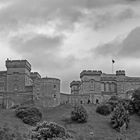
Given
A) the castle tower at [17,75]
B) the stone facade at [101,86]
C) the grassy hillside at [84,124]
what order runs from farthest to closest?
the stone facade at [101,86], the castle tower at [17,75], the grassy hillside at [84,124]

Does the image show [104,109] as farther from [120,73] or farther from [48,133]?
[48,133]

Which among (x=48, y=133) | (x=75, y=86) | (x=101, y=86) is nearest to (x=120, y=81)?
(x=101, y=86)

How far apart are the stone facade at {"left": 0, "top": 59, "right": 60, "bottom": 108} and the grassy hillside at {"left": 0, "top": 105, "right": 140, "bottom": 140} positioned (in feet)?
12.0

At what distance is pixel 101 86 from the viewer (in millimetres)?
102875

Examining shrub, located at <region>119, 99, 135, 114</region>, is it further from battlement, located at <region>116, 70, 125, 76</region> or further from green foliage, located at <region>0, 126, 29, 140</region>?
green foliage, located at <region>0, 126, 29, 140</region>

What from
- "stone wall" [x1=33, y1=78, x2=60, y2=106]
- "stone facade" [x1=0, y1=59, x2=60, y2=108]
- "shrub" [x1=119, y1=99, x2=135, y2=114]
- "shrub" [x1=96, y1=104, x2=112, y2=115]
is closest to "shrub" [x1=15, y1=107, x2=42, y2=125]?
"stone wall" [x1=33, y1=78, x2=60, y2=106]

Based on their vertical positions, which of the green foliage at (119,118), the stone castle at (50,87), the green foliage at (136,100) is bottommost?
the green foliage at (119,118)

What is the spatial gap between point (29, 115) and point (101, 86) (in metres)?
25.6

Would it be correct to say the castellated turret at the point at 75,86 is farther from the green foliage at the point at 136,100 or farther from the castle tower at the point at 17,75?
the green foliage at the point at 136,100

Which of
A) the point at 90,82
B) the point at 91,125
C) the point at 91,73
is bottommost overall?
the point at 91,125

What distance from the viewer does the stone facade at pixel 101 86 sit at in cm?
9962

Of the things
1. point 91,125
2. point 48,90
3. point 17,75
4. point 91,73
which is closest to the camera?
point 91,125

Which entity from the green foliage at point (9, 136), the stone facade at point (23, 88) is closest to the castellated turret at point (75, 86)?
the stone facade at point (23, 88)

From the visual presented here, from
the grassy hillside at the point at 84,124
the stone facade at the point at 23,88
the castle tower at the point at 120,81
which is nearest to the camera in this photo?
the grassy hillside at the point at 84,124
